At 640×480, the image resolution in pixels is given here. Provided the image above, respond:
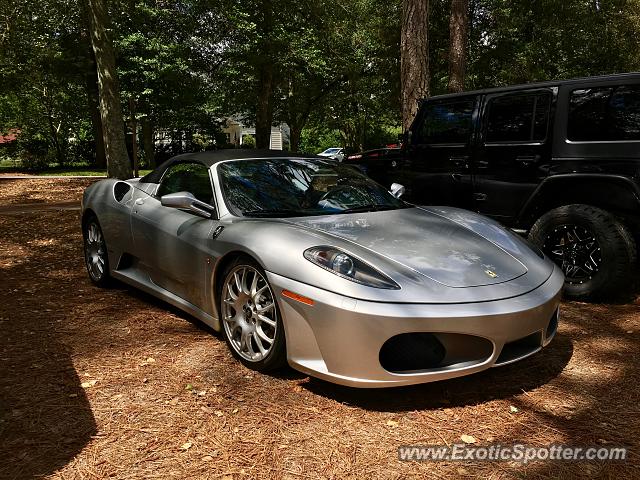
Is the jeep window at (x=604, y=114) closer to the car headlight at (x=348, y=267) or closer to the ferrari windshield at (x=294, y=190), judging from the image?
the ferrari windshield at (x=294, y=190)

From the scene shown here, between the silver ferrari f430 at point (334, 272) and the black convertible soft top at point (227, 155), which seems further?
the black convertible soft top at point (227, 155)

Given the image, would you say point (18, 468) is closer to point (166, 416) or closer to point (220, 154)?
point (166, 416)

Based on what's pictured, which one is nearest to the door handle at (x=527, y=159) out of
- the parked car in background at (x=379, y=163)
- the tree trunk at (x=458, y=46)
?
the parked car in background at (x=379, y=163)

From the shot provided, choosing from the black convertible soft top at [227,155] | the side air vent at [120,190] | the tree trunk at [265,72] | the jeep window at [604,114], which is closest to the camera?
the black convertible soft top at [227,155]

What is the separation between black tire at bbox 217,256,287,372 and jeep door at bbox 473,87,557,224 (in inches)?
117

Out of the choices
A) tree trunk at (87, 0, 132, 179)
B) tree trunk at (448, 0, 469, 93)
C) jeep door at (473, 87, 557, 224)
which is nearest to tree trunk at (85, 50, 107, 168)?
tree trunk at (87, 0, 132, 179)

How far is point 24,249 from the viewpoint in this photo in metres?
7.06

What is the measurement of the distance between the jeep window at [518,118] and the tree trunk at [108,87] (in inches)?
342

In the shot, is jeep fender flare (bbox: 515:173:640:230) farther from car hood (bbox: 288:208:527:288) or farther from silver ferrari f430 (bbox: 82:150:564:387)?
car hood (bbox: 288:208:527:288)

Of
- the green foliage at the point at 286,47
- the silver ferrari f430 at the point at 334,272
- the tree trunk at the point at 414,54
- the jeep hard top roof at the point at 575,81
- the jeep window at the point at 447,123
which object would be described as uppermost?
the green foliage at the point at 286,47

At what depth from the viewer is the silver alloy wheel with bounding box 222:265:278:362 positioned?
3070 millimetres

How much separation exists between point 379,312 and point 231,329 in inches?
46.2

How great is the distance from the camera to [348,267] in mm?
2768

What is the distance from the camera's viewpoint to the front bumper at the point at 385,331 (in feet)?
8.47
